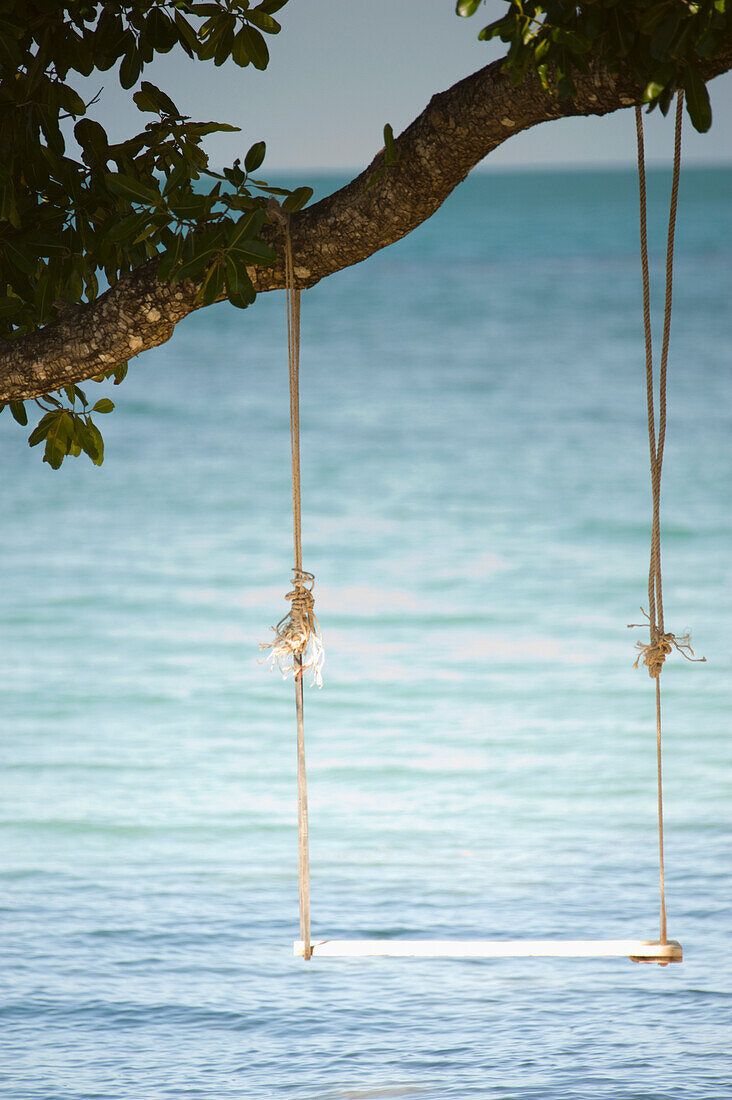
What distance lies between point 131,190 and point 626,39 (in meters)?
0.71

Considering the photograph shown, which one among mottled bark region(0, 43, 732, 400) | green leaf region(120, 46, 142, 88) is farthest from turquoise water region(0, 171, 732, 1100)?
green leaf region(120, 46, 142, 88)

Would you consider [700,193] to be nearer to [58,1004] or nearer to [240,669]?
[240,669]

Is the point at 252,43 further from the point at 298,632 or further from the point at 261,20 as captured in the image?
the point at 298,632

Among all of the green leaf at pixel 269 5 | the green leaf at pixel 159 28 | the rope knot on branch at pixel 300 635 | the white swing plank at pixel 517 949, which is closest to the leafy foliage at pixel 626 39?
the green leaf at pixel 269 5

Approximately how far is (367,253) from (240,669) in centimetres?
492

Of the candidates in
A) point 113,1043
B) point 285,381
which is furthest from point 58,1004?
point 285,381

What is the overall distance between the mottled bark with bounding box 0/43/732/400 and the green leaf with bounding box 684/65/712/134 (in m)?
0.06

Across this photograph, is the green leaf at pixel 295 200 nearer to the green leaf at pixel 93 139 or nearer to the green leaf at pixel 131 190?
the green leaf at pixel 131 190

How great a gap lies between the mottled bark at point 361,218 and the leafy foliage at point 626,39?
69 millimetres

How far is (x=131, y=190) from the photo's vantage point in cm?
177

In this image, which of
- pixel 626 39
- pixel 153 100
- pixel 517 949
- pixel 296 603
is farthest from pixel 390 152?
pixel 517 949

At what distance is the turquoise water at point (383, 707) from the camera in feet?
10.0

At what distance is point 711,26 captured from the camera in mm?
1356

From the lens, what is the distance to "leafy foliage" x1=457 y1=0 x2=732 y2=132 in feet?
4.47
